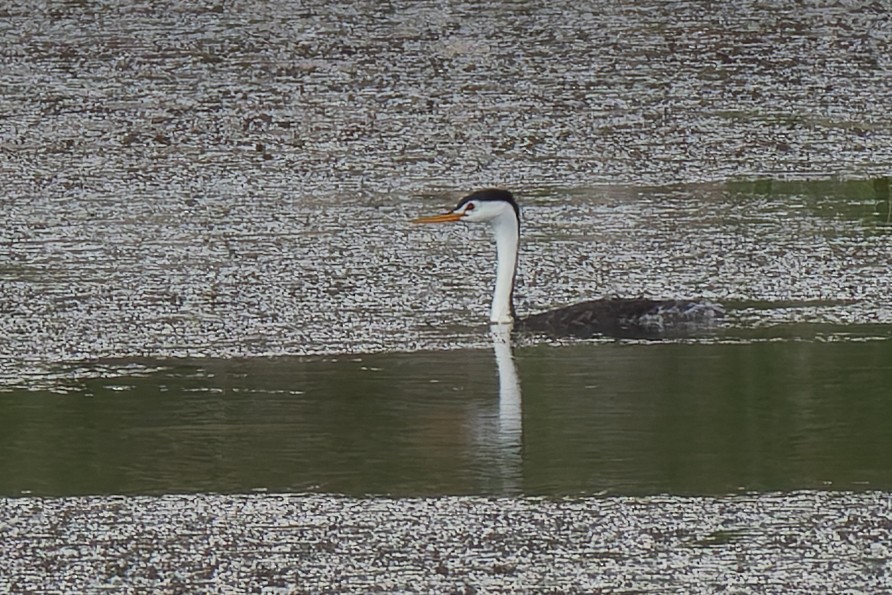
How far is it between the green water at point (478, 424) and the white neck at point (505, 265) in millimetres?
394

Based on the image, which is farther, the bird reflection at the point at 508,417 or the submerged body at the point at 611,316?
the submerged body at the point at 611,316

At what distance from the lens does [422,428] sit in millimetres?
7527

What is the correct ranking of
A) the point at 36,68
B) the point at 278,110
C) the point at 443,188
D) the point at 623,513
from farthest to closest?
1. the point at 36,68
2. the point at 278,110
3. the point at 443,188
4. the point at 623,513

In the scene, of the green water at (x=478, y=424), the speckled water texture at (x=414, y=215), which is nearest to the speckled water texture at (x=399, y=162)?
the speckled water texture at (x=414, y=215)

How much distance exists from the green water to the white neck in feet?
1.29

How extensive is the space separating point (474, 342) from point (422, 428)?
149 centimetres

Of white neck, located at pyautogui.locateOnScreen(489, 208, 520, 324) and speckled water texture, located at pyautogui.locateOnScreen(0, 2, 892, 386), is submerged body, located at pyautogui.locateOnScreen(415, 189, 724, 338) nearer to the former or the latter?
white neck, located at pyautogui.locateOnScreen(489, 208, 520, 324)

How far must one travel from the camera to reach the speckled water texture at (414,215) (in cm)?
615

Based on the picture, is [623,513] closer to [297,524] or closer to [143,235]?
[297,524]

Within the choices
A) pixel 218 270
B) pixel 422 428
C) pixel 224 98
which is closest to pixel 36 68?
pixel 224 98

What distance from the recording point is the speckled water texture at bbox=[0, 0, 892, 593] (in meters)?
6.15

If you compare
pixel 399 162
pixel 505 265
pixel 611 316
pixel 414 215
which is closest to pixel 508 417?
pixel 611 316

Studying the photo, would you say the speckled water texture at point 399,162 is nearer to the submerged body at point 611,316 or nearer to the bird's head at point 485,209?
the submerged body at point 611,316

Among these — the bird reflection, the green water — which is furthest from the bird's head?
the green water
